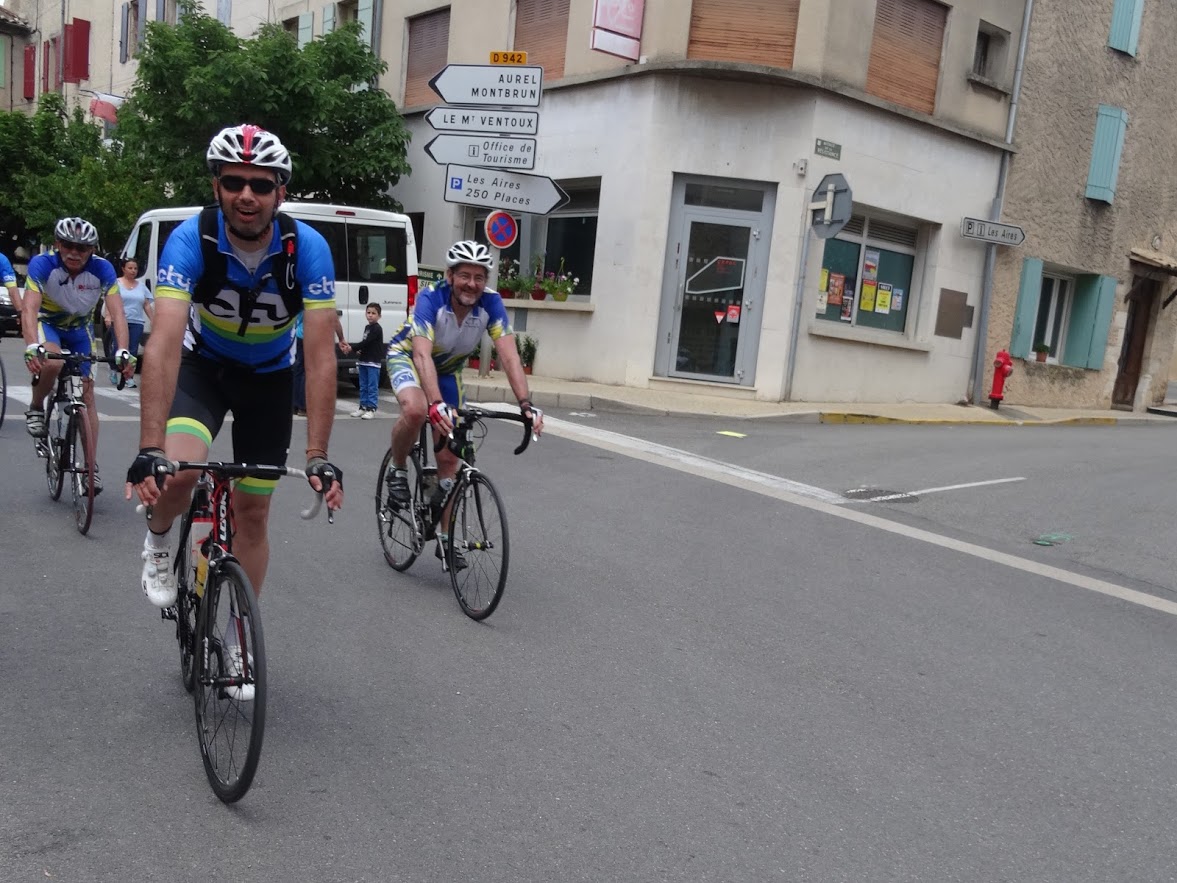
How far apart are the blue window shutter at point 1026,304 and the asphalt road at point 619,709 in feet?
41.9

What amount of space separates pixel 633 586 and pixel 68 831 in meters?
3.57

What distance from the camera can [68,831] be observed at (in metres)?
3.10

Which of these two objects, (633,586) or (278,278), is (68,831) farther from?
(633,586)

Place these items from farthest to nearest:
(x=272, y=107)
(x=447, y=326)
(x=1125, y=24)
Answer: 1. (x=1125, y=24)
2. (x=272, y=107)
3. (x=447, y=326)

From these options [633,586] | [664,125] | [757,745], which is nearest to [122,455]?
[633,586]

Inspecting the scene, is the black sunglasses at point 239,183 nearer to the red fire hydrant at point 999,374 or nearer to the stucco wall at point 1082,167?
the red fire hydrant at point 999,374

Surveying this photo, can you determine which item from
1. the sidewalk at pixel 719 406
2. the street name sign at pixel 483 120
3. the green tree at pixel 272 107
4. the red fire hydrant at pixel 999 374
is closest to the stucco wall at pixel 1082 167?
the red fire hydrant at pixel 999 374

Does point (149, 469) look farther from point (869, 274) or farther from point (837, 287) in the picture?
point (869, 274)

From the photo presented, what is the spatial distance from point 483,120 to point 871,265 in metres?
7.01

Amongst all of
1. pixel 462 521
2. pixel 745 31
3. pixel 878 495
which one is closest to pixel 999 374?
pixel 745 31

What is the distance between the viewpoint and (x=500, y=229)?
15.7 metres

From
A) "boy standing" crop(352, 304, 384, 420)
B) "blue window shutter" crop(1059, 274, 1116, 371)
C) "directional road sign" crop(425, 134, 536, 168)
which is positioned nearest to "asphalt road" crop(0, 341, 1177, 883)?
"boy standing" crop(352, 304, 384, 420)

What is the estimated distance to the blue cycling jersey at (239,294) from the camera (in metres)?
3.65

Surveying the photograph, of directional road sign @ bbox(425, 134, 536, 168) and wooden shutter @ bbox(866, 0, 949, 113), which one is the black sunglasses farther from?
wooden shutter @ bbox(866, 0, 949, 113)
